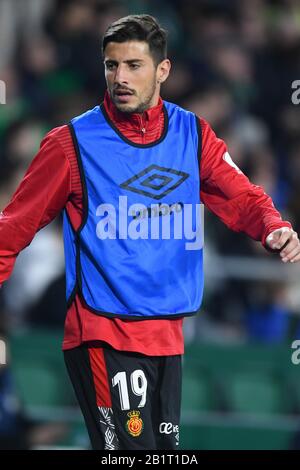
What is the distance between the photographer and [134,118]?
4.71 meters

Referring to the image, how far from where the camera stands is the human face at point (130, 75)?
15.2 ft

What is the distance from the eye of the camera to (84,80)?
32.0ft

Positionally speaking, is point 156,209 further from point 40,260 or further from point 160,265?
point 40,260

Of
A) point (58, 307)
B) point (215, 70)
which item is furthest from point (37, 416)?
point (215, 70)

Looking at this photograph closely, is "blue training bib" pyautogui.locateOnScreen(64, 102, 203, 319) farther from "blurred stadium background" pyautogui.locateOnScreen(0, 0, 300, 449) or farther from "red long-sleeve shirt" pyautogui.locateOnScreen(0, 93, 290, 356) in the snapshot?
"blurred stadium background" pyautogui.locateOnScreen(0, 0, 300, 449)

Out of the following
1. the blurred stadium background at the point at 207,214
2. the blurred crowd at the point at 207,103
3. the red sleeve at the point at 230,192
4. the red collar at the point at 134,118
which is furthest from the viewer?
the blurred crowd at the point at 207,103

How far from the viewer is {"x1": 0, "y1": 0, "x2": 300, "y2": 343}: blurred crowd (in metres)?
8.16

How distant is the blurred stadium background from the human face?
3062 mm

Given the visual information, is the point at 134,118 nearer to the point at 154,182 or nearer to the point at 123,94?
the point at 123,94

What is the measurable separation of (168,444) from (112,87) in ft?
4.28

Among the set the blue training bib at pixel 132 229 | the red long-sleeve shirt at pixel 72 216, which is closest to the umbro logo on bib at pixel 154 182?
the blue training bib at pixel 132 229

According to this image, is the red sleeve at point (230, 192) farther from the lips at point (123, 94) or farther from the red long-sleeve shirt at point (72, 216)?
the lips at point (123, 94)

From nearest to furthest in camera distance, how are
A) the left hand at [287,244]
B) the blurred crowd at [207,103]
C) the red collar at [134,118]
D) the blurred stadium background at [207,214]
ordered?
the left hand at [287,244] → the red collar at [134,118] → the blurred stadium background at [207,214] → the blurred crowd at [207,103]

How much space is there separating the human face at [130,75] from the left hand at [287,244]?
68 centimetres
